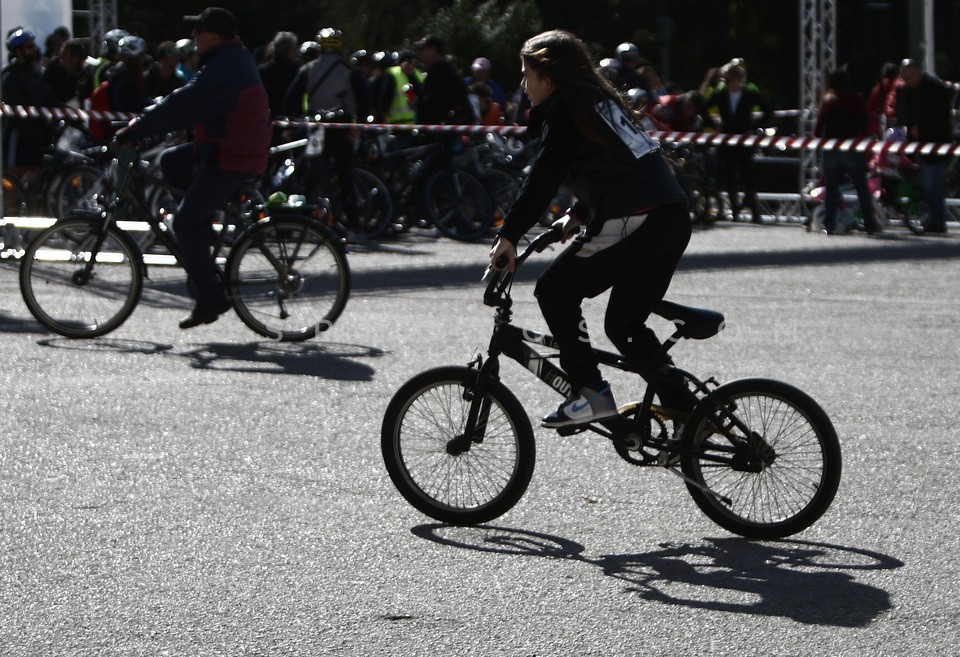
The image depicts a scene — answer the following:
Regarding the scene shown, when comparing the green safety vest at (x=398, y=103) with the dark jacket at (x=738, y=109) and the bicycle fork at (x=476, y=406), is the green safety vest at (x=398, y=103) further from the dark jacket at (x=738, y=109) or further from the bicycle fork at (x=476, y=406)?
the bicycle fork at (x=476, y=406)

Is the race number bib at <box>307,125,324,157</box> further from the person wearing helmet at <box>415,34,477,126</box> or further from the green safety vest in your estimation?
the green safety vest

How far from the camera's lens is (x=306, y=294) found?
10188 millimetres

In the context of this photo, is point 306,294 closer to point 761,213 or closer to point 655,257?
point 655,257

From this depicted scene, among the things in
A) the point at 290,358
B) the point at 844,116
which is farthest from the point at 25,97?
the point at 844,116

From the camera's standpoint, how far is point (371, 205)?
660 inches

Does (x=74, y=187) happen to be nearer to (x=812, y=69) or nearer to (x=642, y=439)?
(x=812, y=69)

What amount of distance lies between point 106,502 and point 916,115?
13583mm

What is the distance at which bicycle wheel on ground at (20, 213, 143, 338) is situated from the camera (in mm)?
10148

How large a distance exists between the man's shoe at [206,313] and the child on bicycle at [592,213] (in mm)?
4532

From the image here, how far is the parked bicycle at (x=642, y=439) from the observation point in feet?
18.4

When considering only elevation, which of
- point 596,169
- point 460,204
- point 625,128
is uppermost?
point 625,128

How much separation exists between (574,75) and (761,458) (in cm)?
138

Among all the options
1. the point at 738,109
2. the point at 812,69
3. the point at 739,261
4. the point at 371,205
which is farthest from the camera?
the point at 812,69

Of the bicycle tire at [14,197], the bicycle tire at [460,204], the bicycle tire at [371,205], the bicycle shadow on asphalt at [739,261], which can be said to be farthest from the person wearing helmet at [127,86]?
the bicycle shadow on asphalt at [739,261]
